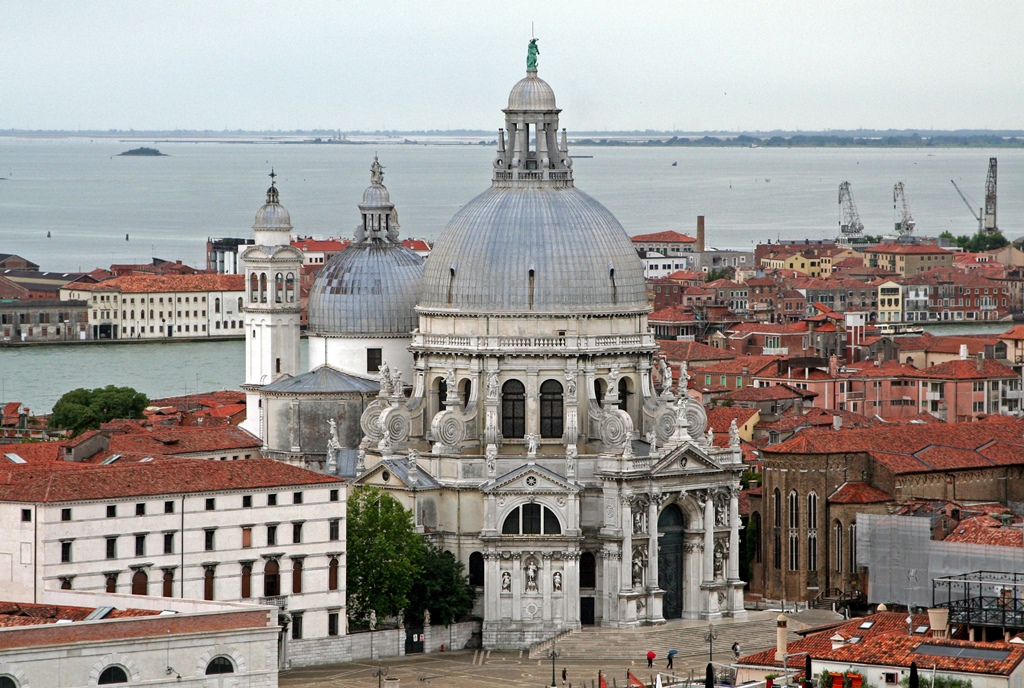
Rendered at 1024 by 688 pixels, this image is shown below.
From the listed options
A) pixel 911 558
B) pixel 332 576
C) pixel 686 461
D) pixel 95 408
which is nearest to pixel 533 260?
pixel 686 461

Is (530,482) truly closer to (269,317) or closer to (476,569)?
(476,569)

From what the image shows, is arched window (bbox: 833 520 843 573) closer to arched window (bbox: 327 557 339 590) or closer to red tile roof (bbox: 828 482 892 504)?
red tile roof (bbox: 828 482 892 504)

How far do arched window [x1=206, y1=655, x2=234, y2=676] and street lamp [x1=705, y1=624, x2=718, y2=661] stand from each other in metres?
13.1

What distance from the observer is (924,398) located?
92.4m

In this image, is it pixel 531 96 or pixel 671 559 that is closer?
pixel 671 559

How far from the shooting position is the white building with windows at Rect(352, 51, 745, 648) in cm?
6369

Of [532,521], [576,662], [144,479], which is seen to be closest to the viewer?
[144,479]

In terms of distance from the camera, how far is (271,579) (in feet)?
194

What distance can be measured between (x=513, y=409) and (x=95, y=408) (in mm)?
24686

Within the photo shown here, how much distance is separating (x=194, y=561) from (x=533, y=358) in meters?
10.4

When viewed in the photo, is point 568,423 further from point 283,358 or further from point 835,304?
point 835,304

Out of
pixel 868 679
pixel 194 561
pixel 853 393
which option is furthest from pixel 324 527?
pixel 853 393

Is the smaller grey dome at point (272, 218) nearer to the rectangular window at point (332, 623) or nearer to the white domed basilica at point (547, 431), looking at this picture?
the white domed basilica at point (547, 431)

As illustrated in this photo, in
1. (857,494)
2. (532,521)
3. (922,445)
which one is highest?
(922,445)
